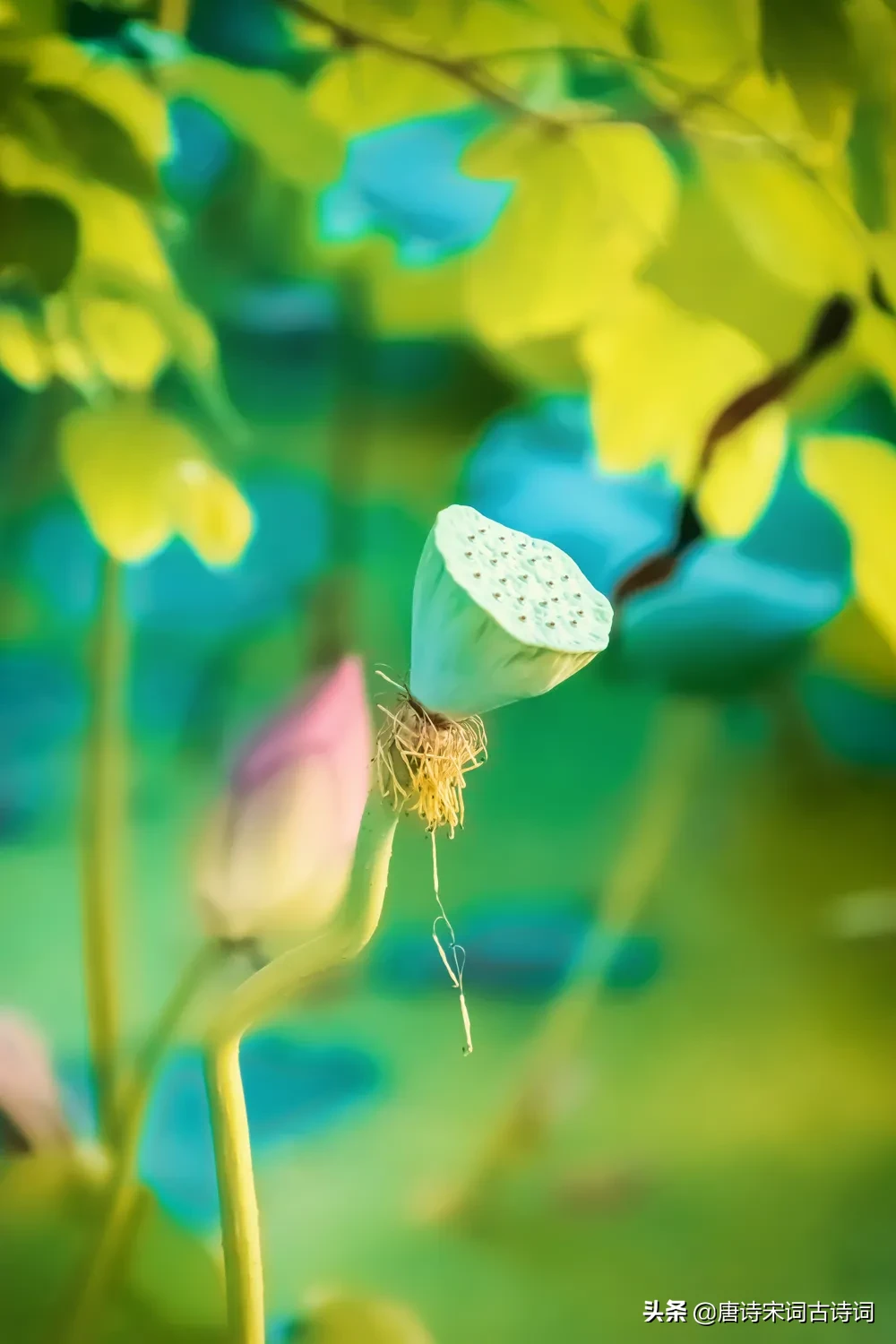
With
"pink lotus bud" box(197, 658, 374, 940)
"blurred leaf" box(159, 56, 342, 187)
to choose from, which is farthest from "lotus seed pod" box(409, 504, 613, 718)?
"blurred leaf" box(159, 56, 342, 187)

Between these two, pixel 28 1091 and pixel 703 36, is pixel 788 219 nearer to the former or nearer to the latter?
pixel 703 36

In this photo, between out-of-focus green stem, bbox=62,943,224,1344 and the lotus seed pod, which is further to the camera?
out-of-focus green stem, bbox=62,943,224,1344

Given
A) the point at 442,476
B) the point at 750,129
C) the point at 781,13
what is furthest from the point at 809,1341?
the point at 781,13

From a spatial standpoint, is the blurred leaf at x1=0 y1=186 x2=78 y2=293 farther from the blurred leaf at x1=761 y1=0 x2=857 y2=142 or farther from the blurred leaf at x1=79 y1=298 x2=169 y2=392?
the blurred leaf at x1=761 y1=0 x2=857 y2=142

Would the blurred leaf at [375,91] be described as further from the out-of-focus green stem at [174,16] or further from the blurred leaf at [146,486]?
the blurred leaf at [146,486]

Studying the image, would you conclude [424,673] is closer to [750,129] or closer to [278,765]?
[278,765]

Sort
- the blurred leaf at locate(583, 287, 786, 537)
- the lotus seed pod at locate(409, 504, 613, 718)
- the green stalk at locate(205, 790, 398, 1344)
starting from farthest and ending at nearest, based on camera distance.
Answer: the blurred leaf at locate(583, 287, 786, 537), the green stalk at locate(205, 790, 398, 1344), the lotus seed pod at locate(409, 504, 613, 718)

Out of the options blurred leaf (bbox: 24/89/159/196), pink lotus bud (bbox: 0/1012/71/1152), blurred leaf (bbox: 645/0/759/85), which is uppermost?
blurred leaf (bbox: 645/0/759/85)
